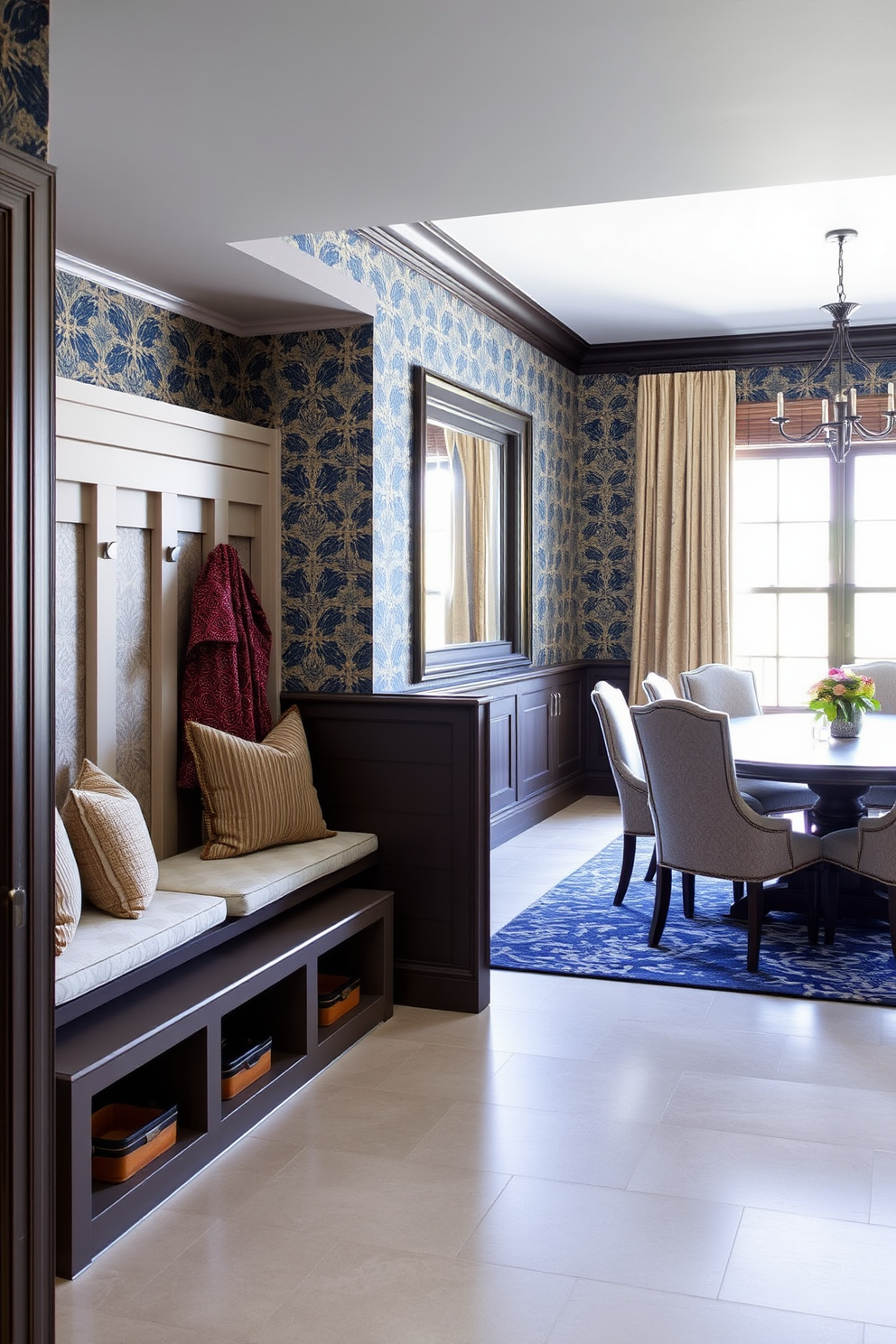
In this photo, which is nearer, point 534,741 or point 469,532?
point 469,532

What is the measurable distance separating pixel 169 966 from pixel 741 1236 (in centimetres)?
142

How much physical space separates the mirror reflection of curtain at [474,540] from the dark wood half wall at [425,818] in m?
1.74

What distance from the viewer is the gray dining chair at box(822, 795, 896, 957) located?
13.8 feet

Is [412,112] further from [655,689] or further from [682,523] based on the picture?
[682,523]

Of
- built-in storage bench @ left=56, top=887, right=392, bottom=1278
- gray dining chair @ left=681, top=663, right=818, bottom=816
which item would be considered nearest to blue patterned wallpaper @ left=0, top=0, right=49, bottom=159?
built-in storage bench @ left=56, top=887, right=392, bottom=1278

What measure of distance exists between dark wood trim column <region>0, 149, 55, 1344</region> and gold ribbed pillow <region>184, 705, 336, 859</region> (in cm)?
172

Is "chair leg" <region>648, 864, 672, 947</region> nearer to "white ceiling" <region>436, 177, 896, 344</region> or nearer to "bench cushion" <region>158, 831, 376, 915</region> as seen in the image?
"bench cushion" <region>158, 831, 376, 915</region>

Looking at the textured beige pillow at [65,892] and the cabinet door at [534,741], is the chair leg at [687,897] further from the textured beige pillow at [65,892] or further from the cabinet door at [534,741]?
the textured beige pillow at [65,892]

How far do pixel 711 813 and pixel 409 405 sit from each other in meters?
2.06

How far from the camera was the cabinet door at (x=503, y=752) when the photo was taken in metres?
6.37

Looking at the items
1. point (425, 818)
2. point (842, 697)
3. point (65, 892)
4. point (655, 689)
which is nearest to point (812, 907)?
point (842, 697)

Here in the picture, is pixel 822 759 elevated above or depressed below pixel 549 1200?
above

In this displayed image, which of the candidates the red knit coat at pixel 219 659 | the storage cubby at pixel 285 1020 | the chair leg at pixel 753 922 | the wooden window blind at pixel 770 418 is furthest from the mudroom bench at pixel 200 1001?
the wooden window blind at pixel 770 418

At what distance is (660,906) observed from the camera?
456 centimetres
